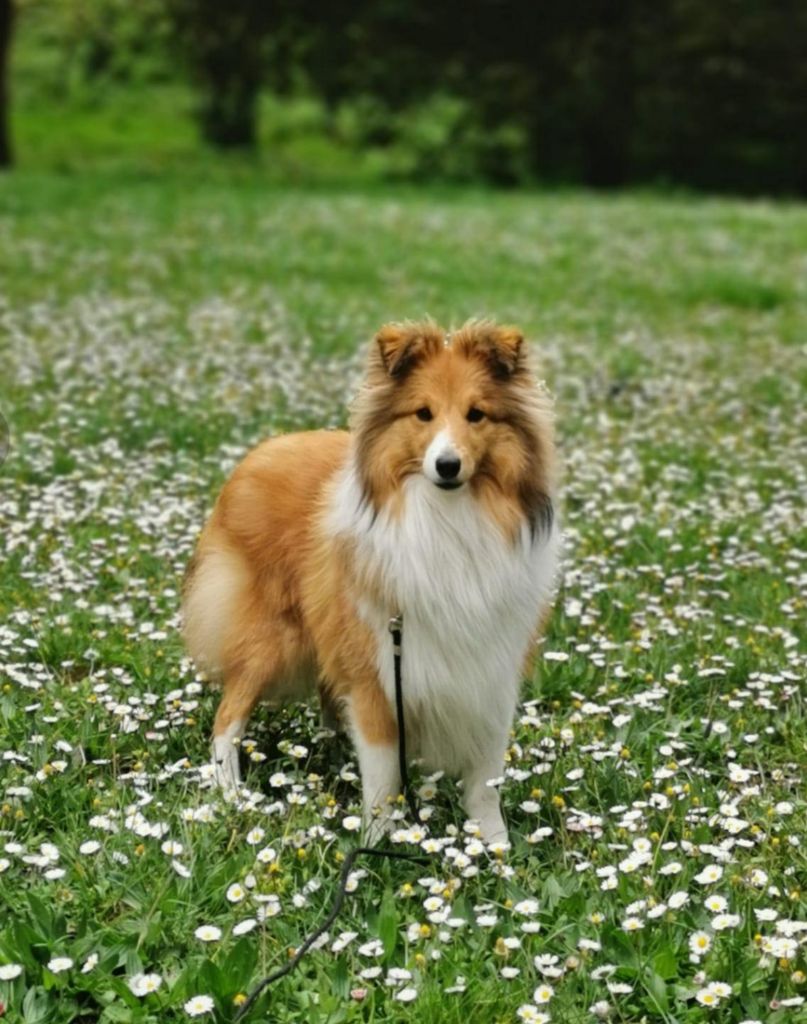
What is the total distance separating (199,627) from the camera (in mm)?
5043

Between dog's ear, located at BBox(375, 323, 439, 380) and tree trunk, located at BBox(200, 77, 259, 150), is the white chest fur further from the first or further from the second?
tree trunk, located at BBox(200, 77, 259, 150)

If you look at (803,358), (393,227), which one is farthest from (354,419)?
(393,227)

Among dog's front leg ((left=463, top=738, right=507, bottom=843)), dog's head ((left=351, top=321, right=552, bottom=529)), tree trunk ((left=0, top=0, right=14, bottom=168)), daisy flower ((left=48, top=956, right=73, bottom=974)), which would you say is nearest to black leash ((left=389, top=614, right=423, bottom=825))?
dog's front leg ((left=463, top=738, right=507, bottom=843))

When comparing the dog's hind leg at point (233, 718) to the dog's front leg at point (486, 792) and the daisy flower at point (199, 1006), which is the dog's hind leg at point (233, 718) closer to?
the dog's front leg at point (486, 792)

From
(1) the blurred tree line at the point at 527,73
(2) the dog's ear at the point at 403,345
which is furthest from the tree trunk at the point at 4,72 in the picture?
(2) the dog's ear at the point at 403,345

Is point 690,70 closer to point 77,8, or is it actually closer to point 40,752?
point 77,8

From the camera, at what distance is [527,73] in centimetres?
3266

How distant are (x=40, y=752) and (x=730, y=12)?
30.1 meters

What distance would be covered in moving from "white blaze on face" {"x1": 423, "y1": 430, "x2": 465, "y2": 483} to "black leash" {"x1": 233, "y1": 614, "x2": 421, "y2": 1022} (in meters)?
0.53

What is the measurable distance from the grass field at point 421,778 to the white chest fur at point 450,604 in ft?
1.08

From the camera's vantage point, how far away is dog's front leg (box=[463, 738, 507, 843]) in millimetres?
4453

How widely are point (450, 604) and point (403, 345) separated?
2.59ft

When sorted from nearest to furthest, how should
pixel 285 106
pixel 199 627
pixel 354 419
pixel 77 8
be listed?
pixel 354 419, pixel 199 627, pixel 77 8, pixel 285 106

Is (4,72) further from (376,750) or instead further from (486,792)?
(486,792)
